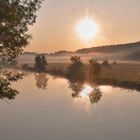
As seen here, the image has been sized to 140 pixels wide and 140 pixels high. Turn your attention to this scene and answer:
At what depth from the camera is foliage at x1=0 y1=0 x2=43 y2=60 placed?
20828mm

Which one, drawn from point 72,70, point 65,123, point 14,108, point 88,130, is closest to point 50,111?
point 14,108

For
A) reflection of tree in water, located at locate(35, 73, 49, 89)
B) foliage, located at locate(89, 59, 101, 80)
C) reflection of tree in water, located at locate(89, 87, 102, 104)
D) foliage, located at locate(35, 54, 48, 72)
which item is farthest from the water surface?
foliage, located at locate(35, 54, 48, 72)

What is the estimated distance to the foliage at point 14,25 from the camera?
68.3 feet

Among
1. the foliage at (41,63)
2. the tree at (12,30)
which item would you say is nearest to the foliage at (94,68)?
the foliage at (41,63)

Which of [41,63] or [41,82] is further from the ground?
[41,63]

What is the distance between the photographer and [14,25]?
70.4 feet

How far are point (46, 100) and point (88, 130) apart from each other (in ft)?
70.0

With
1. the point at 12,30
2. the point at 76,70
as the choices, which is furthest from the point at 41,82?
the point at 12,30

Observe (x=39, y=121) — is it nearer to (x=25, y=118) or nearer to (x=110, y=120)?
(x=25, y=118)

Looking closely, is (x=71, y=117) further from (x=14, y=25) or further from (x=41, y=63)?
(x=41, y=63)

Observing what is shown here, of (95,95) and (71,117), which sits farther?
(95,95)

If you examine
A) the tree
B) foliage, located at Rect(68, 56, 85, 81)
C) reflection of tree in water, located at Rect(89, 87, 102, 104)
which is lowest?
reflection of tree in water, located at Rect(89, 87, 102, 104)

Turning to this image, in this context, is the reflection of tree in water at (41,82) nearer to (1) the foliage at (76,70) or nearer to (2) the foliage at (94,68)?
(1) the foliage at (76,70)

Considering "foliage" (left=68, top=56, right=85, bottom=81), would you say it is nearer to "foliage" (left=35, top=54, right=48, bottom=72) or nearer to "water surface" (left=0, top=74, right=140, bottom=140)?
"foliage" (left=35, top=54, right=48, bottom=72)
